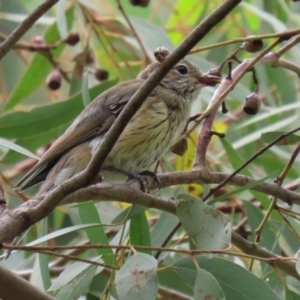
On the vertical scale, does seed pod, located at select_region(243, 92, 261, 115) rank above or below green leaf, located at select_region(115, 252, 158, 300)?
above

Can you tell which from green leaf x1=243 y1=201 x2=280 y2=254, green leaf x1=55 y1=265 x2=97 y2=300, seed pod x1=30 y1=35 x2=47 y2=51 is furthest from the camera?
seed pod x1=30 y1=35 x2=47 y2=51

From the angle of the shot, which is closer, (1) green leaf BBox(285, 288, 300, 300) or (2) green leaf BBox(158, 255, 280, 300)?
(2) green leaf BBox(158, 255, 280, 300)

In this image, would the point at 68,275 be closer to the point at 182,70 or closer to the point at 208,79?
the point at 208,79

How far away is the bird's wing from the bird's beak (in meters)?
0.32

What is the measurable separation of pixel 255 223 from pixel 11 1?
88.5 inches

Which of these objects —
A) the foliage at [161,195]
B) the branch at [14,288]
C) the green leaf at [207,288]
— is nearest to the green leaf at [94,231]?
the foliage at [161,195]

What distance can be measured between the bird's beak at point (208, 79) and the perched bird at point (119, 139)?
1.6 inches

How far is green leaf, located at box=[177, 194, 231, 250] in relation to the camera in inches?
81.1

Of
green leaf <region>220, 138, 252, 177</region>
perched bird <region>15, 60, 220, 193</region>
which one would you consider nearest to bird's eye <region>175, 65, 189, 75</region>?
perched bird <region>15, 60, 220, 193</region>

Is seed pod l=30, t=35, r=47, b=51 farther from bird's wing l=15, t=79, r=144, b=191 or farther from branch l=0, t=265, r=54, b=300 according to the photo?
branch l=0, t=265, r=54, b=300

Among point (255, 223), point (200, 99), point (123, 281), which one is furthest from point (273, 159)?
point (123, 281)

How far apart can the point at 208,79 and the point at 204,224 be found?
5.08 ft

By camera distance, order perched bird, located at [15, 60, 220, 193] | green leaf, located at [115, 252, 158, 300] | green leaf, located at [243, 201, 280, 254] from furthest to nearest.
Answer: perched bird, located at [15, 60, 220, 193]
green leaf, located at [243, 201, 280, 254]
green leaf, located at [115, 252, 158, 300]

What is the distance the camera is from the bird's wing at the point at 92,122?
315 cm
